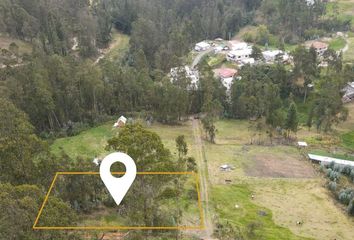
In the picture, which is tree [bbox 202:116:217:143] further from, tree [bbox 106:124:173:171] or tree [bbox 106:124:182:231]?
tree [bbox 106:124:173:171]

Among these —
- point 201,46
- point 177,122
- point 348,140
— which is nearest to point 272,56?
point 201,46

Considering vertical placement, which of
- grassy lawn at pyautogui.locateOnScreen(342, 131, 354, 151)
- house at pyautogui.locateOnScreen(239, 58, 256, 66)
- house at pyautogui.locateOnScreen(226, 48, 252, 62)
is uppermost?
house at pyautogui.locateOnScreen(226, 48, 252, 62)

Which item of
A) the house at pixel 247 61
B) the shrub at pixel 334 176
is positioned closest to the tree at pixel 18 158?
the shrub at pixel 334 176

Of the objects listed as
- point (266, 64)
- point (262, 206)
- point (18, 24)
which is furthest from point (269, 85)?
point (18, 24)

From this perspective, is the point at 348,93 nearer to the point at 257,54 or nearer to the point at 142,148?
the point at 257,54

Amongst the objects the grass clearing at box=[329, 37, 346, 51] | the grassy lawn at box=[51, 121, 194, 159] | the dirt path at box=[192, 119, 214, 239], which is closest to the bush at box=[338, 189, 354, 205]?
the dirt path at box=[192, 119, 214, 239]

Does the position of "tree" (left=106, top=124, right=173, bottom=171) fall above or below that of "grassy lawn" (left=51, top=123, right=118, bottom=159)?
above

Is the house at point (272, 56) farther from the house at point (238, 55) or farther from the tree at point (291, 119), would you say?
the tree at point (291, 119)
